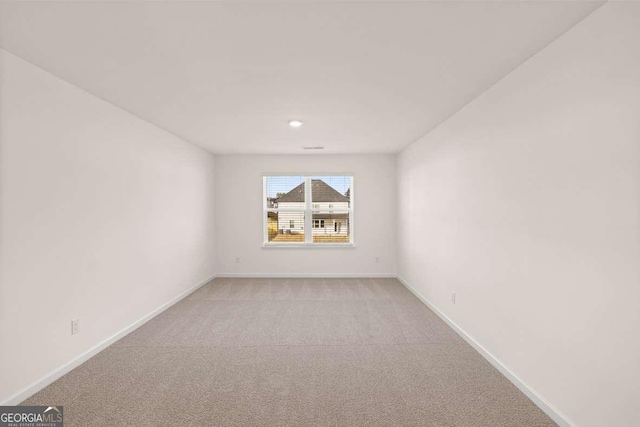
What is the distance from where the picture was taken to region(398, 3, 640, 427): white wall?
4.92ft

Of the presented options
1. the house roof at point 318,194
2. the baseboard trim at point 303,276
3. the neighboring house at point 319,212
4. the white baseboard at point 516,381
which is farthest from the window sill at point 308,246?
the white baseboard at point 516,381

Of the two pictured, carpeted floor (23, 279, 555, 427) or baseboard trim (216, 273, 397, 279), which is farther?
baseboard trim (216, 273, 397, 279)

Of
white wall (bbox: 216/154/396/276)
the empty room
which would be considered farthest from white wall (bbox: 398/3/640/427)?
white wall (bbox: 216/154/396/276)

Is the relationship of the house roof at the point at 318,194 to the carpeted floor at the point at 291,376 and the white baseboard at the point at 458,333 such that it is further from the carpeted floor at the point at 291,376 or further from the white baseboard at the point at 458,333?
the carpeted floor at the point at 291,376

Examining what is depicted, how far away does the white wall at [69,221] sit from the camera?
207 centimetres

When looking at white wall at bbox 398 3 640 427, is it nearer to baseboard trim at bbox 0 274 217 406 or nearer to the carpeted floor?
the carpeted floor

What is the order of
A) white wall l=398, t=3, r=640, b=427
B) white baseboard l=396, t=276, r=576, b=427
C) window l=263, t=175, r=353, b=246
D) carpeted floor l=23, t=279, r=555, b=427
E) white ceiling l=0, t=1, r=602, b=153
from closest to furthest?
1. white wall l=398, t=3, r=640, b=427
2. white ceiling l=0, t=1, r=602, b=153
3. white baseboard l=396, t=276, r=576, b=427
4. carpeted floor l=23, t=279, r=555, b=427
5. window l=263, t=175, r=353, b=246

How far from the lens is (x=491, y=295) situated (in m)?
2.65

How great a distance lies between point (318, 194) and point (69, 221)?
419 cm

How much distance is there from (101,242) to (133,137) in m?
1.22

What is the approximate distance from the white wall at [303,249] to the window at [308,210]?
0.62 feet

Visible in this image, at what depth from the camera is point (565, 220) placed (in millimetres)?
1849

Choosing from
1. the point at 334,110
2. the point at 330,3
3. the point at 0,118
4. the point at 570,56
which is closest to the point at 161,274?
the point at 0,118

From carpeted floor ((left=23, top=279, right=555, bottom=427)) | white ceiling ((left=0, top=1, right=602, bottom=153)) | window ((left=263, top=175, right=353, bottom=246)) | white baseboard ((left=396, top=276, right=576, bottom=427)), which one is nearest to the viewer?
white ceiling ((left=0, top=1, right=602, bottom=153))
